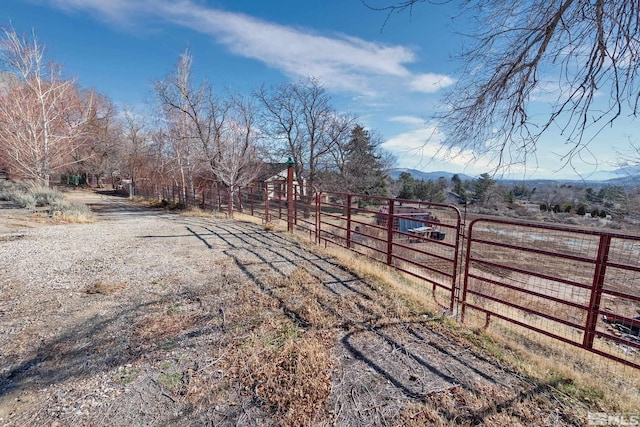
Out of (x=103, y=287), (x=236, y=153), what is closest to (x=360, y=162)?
(x=236, y=153)

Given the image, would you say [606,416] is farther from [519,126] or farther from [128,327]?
[128,327]

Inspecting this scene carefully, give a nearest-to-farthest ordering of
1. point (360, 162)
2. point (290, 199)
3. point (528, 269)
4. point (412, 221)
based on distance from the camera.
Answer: point (412, 221) → point (528, 269) → point (290, 199) → point (360, 162)

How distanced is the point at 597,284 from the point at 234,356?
3.34 metres

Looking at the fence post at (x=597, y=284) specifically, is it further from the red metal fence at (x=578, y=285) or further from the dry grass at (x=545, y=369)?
the dry grass at (x=545, y=369)

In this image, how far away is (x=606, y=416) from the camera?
1949 millimetres

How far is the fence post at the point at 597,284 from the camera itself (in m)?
2.42

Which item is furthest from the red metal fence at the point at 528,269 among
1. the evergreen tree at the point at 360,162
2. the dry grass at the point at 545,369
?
the evergreen tree at the point at 360,162

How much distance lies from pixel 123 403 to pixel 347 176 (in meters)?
24.1

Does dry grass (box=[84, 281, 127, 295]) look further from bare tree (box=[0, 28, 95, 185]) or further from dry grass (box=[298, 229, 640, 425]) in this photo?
bare tree (box=[0, 28, 95, 185])

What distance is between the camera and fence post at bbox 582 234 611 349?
2416 mm

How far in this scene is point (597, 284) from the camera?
247cm

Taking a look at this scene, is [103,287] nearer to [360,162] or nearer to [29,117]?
[29,117]

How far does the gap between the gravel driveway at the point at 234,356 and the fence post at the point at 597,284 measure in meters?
0.96

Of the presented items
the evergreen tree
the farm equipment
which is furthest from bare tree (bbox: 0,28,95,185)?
the evergreen tree
